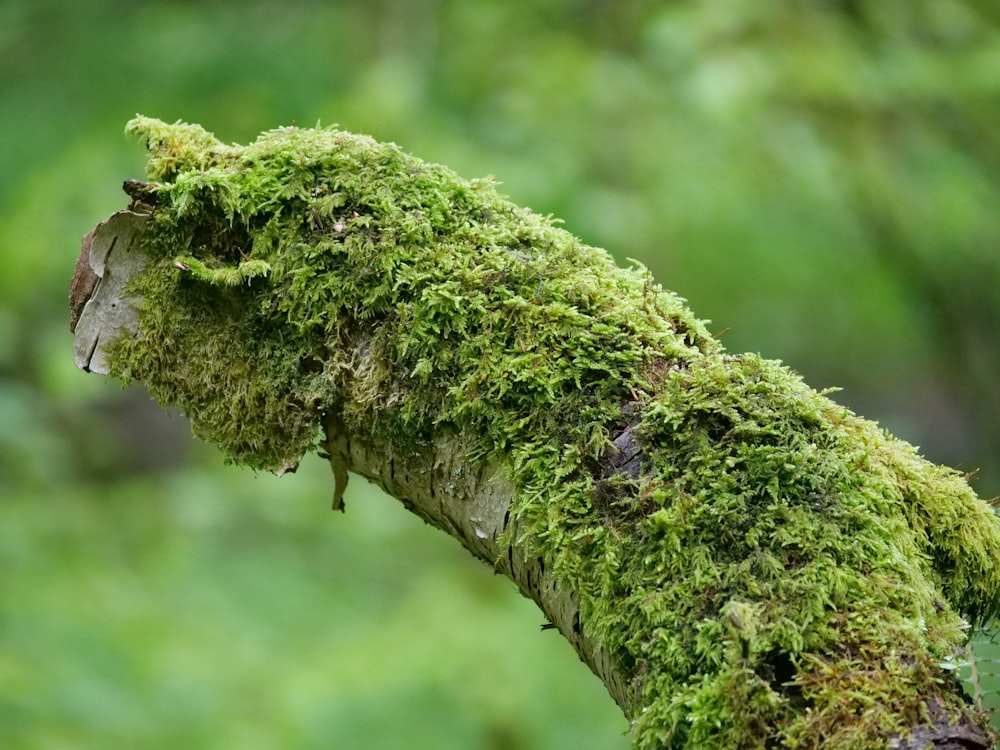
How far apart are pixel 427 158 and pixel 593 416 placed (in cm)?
277

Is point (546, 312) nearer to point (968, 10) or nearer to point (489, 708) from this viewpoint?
point (489, 708)

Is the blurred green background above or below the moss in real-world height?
above

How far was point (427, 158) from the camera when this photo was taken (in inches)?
150

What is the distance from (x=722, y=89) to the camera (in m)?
3.76

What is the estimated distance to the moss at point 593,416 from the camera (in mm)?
1034

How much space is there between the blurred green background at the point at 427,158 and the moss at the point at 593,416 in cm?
231

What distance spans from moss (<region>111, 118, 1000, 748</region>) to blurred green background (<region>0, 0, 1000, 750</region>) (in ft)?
7.56

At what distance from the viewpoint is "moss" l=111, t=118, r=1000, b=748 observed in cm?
103

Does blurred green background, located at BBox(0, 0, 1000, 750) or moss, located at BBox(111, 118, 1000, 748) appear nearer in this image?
moss, located at BBox(111, 118, 1000, 748)

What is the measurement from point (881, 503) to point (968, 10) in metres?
4.62

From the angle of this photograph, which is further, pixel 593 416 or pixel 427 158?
pixel 427 158

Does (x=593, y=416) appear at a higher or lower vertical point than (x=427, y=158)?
lower

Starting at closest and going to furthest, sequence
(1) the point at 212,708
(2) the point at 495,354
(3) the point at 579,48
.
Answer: (2) the point at 495,354
(1) the point at 212,708
(3) the point at 579,48

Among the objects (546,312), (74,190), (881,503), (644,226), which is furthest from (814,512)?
(74,190)
